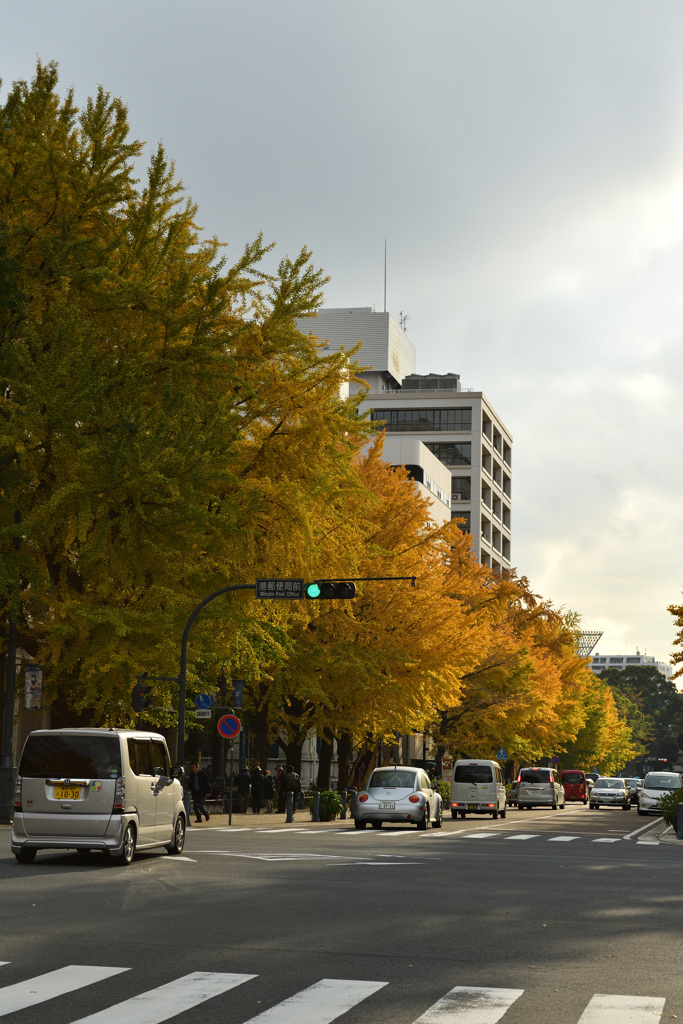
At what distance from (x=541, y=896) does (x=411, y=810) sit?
17.2m

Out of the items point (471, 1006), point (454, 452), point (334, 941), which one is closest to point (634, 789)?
point (454, 452)

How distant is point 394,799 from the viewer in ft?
106

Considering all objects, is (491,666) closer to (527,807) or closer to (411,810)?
(527,807)

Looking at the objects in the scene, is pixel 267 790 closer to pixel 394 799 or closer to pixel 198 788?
pixel 198 788

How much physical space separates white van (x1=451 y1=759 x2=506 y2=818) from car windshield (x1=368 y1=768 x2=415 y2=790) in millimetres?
13299

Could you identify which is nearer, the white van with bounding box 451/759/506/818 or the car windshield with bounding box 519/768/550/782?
the white van with bounding box 451/759/506/818

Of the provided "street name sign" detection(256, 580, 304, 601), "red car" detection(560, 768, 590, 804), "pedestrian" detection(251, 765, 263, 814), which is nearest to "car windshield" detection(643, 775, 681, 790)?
"pedestrian" detection(251, 765, 263, 814)

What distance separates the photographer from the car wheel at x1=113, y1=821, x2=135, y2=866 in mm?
18000

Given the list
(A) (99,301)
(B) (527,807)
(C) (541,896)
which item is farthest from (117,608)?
(B) (527,807)

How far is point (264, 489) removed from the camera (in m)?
25.8

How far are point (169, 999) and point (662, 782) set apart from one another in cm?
4996

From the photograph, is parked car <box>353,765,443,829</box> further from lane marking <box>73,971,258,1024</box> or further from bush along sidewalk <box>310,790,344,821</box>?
lane marking <box>73,971,258,1024</box>

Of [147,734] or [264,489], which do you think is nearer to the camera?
[147,734]

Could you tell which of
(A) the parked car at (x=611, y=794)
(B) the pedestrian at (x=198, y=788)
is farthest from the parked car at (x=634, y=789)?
(B) the pedestrian at (x=198, y=788)
